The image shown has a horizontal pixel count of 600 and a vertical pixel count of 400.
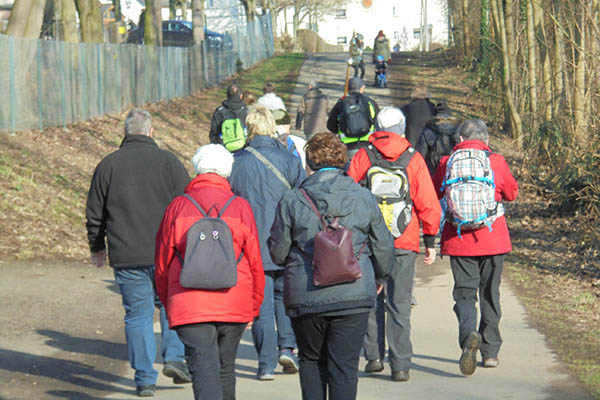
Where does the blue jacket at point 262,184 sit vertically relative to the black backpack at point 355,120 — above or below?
below

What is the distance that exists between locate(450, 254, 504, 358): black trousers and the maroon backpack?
2.16 metres

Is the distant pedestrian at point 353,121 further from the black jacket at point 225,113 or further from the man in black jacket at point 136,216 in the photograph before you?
the man in black jacket at point 136,216

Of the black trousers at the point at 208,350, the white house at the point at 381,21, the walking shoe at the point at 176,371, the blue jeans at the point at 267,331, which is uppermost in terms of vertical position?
the white house at the point at 381,21

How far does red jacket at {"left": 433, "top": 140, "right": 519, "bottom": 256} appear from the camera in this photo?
7.00 m

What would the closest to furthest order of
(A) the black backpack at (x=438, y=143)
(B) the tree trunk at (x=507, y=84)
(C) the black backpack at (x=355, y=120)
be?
1. (A) the black backpack at (x=438, y=143)
2. (C) the black backpack at (x=355, y=120)
3. (B) the tree trunk at (x=507, y=84)

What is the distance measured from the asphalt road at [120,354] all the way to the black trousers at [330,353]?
48.7 inches

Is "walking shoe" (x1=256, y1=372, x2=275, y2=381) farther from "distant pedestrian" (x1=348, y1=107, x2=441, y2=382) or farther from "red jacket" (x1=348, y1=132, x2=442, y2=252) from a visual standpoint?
"red jacket" (x1=348, y1=132, x2=442, y2=252)

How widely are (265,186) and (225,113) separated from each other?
6017mm

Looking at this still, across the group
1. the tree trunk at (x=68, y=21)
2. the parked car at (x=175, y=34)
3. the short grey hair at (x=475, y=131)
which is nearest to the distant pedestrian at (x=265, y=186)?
the short grey hair at (x=475, y=131)

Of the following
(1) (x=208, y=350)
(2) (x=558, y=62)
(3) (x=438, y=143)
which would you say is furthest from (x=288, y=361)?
(2) (x=558, y=62)

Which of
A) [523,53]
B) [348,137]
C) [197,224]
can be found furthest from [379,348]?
[523,53]

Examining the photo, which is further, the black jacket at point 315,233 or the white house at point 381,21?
the white house at point 381,21

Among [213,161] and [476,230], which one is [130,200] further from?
[476,230]

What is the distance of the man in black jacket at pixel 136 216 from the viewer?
653 centimetres
